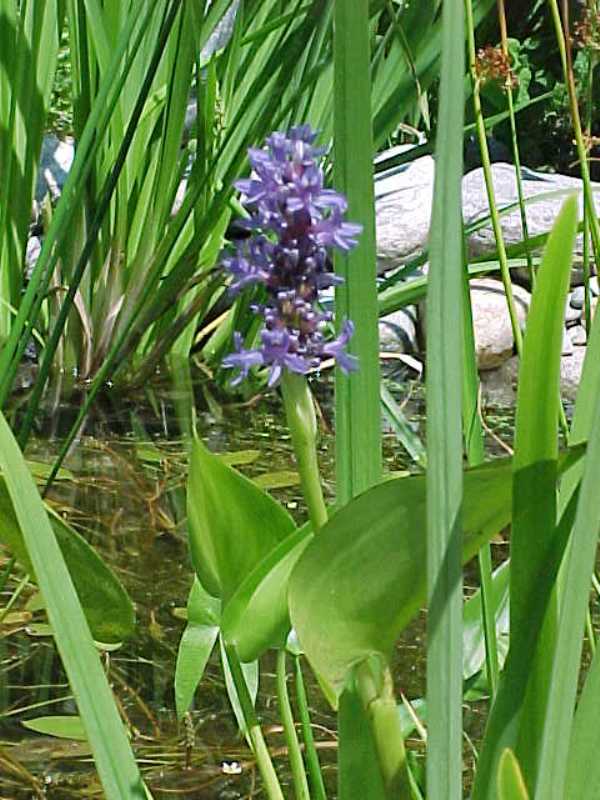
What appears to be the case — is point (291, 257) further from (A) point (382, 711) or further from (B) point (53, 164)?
(B) point (53, 164)

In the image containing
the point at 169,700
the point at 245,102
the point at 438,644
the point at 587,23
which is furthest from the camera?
the point at 245,102

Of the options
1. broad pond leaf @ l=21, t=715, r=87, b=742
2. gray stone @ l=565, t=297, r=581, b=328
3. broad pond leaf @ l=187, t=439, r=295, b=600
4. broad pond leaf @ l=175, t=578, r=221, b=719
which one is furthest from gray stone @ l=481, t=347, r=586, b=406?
broad pond leaf @ l=187, t=439, r=295, b=600

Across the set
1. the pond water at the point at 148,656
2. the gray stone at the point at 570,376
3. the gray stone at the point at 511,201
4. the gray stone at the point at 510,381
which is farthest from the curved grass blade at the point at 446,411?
the gray stone at the point at 511,201

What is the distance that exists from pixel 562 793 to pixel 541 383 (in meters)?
0.14

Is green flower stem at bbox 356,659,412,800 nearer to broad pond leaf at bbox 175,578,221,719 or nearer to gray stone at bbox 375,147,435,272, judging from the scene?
broad pond leaf at bbox 175,578,221,719

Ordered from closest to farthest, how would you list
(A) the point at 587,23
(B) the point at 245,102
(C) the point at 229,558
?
(C) the point at 229,558
(A) the point at 587,23
(B) the point at 245,102

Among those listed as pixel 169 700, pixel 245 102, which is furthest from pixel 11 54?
pixel 169 700

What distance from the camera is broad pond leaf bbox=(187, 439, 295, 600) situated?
0.50 meters

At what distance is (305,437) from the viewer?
46 centimetres

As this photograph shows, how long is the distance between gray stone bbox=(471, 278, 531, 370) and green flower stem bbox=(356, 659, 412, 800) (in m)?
2.33

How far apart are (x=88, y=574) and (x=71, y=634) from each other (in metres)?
0.12

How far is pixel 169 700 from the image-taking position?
3.45 ft

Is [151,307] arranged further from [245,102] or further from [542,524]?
[542,524]

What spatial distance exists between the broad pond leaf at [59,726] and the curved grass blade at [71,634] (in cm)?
49
